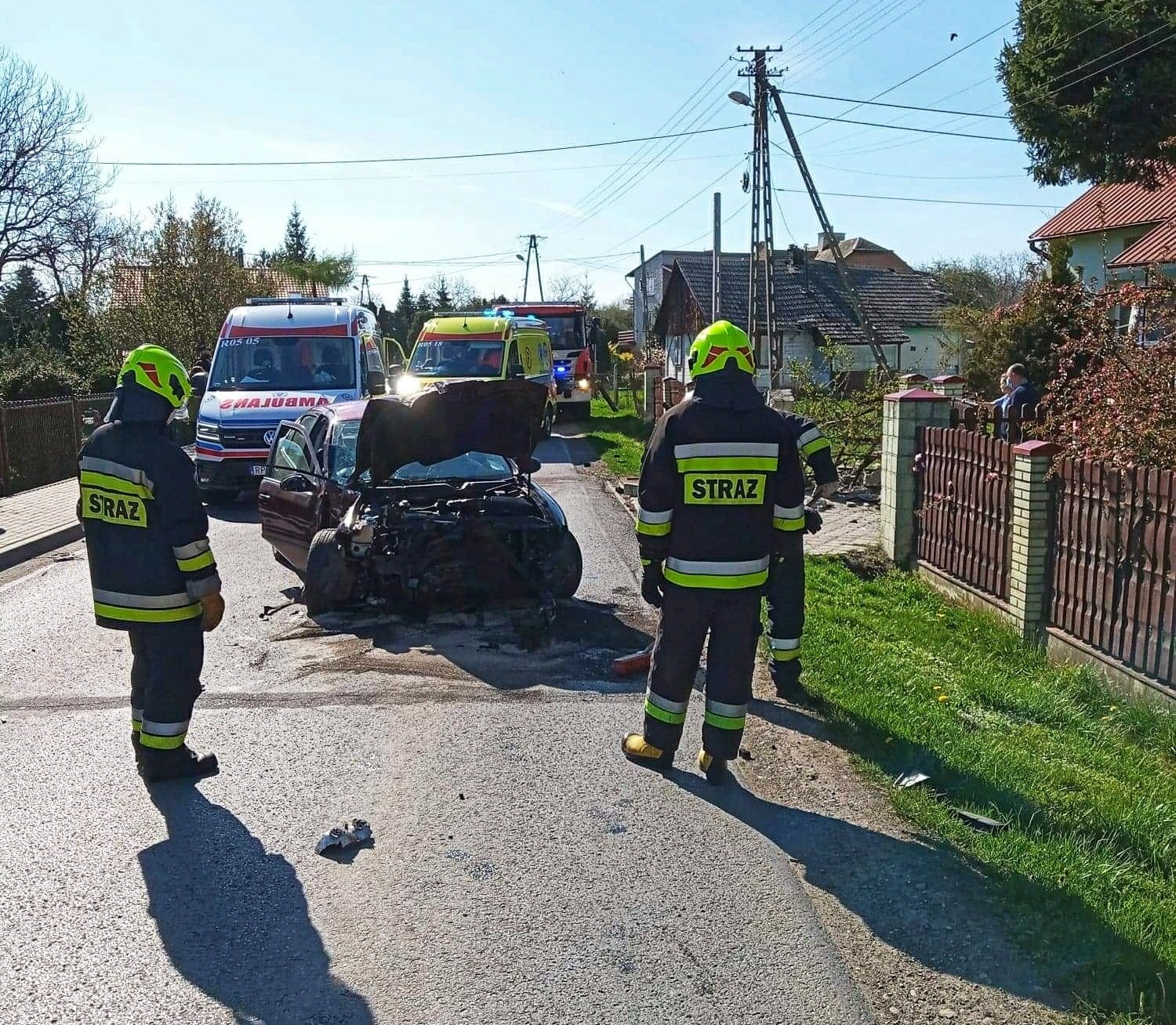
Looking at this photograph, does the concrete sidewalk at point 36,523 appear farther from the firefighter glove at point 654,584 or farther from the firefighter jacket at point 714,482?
the firefighter jacket at point 714,482

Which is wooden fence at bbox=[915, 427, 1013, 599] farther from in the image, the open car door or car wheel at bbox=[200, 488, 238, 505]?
car wheel at bbox=[200, 488, 238, 505]

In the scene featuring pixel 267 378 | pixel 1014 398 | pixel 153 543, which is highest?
pixel 267 378

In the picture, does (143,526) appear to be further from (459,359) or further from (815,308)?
(815,308)

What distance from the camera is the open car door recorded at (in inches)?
356

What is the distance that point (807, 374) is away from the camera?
17.7 m

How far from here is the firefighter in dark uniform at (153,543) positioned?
16.9ft

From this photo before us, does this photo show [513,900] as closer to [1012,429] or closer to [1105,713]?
[1105,713]

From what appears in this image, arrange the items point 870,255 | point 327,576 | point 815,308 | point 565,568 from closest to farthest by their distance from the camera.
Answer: point 327,576 → point 565,568 → point 815,308 → point 870,255

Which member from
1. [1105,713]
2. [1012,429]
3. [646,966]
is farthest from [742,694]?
[1012,429]

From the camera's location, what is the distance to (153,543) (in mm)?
5211

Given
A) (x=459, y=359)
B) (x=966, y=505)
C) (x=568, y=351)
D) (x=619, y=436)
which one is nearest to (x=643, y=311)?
(x=568, y=351)

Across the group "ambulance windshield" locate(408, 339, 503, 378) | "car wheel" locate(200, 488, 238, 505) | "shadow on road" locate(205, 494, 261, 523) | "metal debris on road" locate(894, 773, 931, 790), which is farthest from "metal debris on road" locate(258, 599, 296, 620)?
"ambulance windshield" locate(408, 339, 503, 378)

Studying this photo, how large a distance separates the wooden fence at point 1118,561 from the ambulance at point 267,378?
34.0 feet

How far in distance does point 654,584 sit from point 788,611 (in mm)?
1430
